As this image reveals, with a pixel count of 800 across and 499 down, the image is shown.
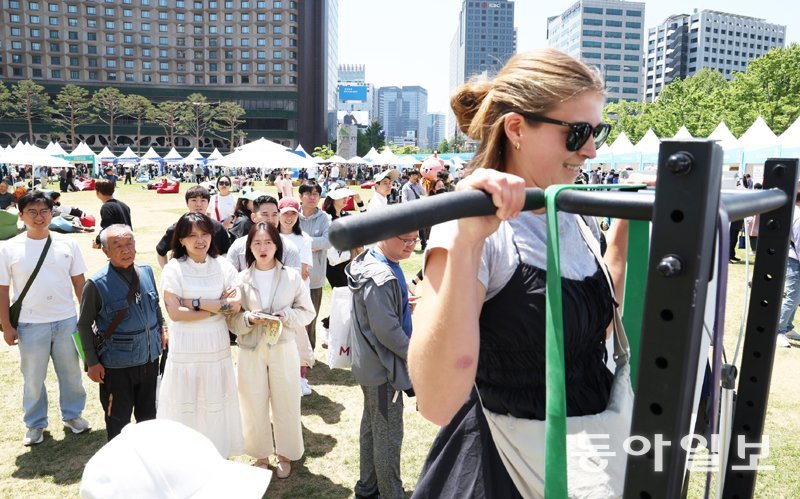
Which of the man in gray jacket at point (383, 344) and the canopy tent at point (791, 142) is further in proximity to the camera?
the canopy tent at point (791, 142)

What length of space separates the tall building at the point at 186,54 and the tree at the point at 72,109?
516 cm

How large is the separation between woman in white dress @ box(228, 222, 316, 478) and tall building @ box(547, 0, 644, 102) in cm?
16076

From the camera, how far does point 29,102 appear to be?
84375 mm

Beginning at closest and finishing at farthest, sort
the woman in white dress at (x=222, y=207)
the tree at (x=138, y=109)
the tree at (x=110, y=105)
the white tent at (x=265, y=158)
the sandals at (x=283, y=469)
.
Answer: the sandals at (x=283, y=469)
the woman in white dress at (x=222, y=207)
the white tent at (x=265, y=158)
the tree at (x=138, y=109)
the tree at (x=110, y=105)

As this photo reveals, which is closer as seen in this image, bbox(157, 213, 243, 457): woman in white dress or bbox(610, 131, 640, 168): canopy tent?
bbox(157, 213, 243, 457): woman in white dress

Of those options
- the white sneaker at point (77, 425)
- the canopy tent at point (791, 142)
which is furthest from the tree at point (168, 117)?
the white sneaker at point (77, 425)

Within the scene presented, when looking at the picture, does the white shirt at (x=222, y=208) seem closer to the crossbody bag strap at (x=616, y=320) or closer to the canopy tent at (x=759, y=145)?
the crossbody bag strap at (x=616, y=320)

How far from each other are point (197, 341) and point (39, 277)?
5.64 feet

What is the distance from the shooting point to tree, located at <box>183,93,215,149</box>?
8956cm

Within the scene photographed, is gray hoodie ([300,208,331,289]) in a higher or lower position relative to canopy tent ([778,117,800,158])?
lower

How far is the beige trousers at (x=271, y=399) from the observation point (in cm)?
467

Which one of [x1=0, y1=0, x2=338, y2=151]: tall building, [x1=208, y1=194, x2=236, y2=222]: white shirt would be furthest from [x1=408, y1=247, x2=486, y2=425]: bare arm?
[x1=0, y1=0, x2=338, y2=151]: tall building

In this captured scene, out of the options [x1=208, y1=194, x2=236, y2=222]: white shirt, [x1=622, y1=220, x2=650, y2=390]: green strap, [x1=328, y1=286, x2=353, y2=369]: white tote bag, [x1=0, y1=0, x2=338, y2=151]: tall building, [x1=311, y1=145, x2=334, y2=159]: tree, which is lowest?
[x1=328, y1=286, x2=353, y2=369]: white tote bag

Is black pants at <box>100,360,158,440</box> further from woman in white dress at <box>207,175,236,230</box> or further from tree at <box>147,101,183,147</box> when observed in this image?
tree at <box>147,101,183,147</box>
